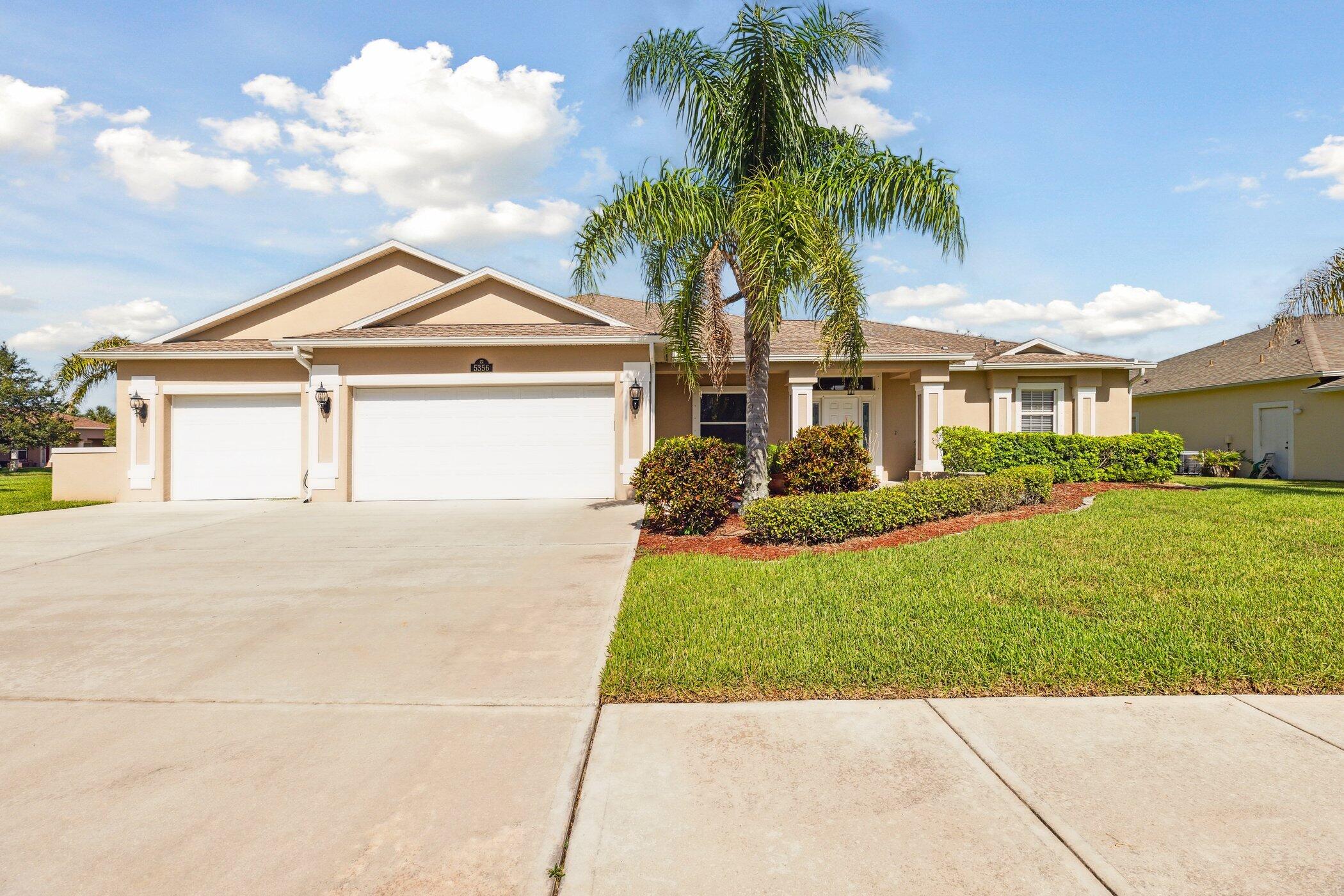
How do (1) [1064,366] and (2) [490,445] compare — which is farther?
(1) [1064,366]

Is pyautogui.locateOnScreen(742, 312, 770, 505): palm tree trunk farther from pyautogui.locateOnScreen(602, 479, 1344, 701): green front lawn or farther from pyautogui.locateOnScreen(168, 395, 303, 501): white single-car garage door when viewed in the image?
pyautogui.locateOnScreen(168, 395, 303, 501): white single-car garage door

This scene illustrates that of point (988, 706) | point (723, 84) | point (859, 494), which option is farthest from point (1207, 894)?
point (723, 84)

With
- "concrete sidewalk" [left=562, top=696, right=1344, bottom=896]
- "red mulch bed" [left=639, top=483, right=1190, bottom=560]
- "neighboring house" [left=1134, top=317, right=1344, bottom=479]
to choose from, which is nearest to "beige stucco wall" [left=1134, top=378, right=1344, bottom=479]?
"neighboring house" [left=1134, top=317, right=1344, bottom=479]

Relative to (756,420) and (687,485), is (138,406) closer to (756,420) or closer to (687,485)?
(687,485)

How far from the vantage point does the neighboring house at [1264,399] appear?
16859 mm

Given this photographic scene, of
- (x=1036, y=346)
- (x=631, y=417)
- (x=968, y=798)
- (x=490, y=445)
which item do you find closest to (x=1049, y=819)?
(x=968, y=798)

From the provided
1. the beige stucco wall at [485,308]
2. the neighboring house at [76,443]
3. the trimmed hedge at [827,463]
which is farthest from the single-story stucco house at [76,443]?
the trimmed hedge at [827,463]

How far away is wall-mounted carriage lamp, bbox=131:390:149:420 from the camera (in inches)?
525

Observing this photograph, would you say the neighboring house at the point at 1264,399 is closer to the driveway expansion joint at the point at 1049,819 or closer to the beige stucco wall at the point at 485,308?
the beige stucco wall at the point at 485,308

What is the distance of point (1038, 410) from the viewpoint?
1647 cm

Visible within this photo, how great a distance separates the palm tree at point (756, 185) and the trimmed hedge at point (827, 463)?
98 cm

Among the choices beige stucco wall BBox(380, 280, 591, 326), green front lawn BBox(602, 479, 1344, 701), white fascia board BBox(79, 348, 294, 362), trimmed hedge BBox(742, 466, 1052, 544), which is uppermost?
beige stucco wall BBox(380, 280, 591, 326)

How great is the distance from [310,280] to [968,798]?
15923 millimetres

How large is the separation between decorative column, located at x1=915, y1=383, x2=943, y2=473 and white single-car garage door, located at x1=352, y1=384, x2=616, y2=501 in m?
7.09
